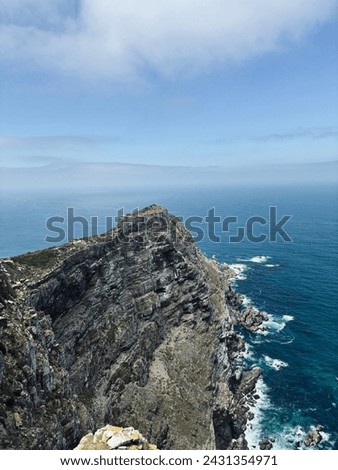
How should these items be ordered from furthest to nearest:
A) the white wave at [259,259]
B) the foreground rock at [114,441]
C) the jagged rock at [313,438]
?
the white wave at [259,259] → the jagged rock at [313,438] → the foreground rock at [114,441]

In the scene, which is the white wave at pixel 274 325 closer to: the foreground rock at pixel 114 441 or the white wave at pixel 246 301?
the white wave at pixel 246 301

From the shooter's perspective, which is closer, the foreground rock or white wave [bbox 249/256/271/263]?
the foreground rock

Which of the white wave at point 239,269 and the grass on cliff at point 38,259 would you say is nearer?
the grass on cliff at point 38,259

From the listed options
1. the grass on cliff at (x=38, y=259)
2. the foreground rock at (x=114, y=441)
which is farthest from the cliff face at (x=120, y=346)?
the foreground rock at (x=114, y=441)

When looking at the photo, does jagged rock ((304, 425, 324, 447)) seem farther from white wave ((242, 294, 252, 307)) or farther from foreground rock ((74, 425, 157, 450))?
foreground rock ((74, 425, 157, 450))

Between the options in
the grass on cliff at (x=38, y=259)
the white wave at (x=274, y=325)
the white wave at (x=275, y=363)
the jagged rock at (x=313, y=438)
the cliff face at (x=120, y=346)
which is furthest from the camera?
the white wave at (x=274, y=325)

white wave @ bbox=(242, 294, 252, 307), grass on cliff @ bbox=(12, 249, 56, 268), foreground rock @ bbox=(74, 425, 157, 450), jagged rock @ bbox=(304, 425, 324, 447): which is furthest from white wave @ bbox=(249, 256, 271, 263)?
foreground rock @ bbox=(74, 425, 157, 450)
